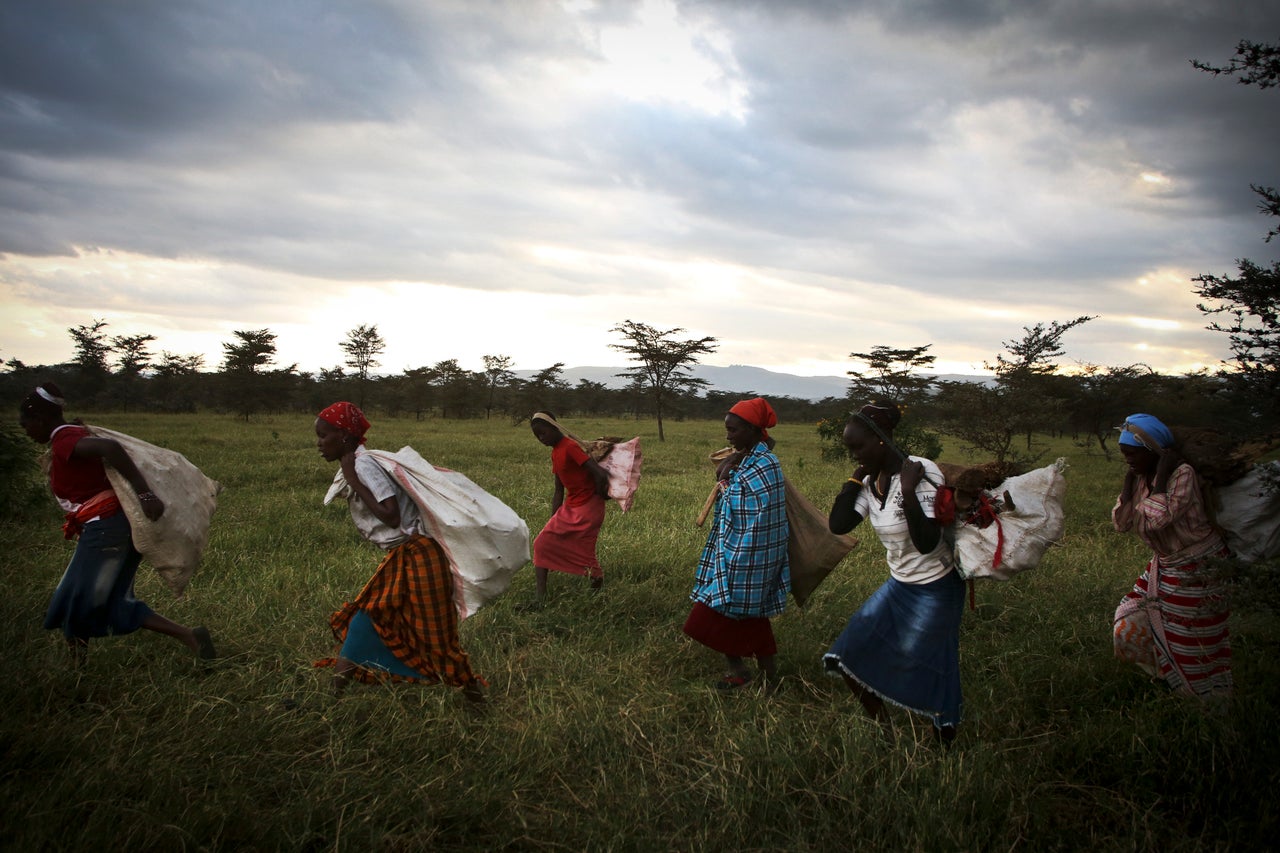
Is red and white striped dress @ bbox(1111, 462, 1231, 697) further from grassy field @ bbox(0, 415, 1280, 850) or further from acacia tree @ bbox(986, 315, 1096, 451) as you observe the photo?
acacia tree @ bbox(986, 315, 1096, 451)

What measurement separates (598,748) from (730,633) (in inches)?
45.6

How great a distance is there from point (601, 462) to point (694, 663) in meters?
2.34

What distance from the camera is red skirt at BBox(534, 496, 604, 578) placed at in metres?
6.27

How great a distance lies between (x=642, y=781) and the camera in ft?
10.5

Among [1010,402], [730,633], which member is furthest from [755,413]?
[1010,402]

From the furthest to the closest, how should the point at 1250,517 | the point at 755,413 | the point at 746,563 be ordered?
1. the point at 755,413
2. the point at 746,563
3. the point at 1250,517

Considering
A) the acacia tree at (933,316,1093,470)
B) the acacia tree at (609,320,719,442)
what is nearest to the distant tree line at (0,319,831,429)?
the acacia tree at (609,320,719,442)

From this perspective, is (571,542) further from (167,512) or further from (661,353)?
(661,353)

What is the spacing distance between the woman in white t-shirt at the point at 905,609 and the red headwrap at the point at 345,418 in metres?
2.59

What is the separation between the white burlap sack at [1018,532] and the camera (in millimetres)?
3258

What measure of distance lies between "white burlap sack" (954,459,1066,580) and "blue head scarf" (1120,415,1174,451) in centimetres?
112

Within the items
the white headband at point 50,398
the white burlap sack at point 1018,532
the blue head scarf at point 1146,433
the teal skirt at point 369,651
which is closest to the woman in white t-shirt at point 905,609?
the white burlap sack at point 1018,532

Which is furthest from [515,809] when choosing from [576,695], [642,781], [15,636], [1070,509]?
[1070,509]

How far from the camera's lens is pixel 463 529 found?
3949mm
